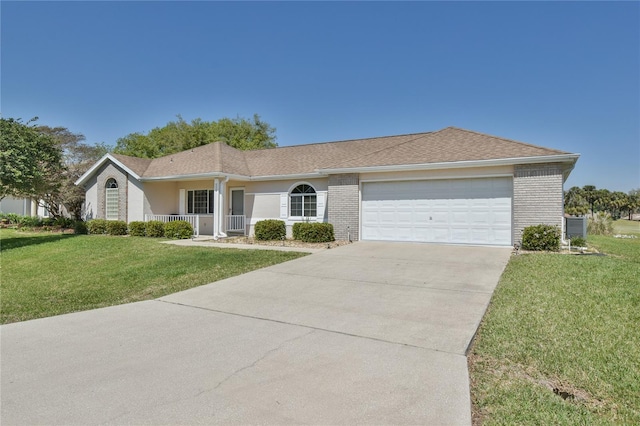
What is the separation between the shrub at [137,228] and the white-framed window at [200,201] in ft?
9.62

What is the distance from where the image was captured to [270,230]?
15.5m

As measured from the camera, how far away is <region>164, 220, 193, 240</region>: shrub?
1673cm

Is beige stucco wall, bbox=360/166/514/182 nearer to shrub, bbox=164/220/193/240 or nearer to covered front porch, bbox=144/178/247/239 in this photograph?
covered front porch, bbox=144/178/247/239

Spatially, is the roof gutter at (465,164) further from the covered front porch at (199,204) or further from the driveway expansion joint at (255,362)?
the driveway expansion joint at (255,362)

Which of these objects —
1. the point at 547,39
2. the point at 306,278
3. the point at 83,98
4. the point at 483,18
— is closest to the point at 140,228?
the point at 83,98

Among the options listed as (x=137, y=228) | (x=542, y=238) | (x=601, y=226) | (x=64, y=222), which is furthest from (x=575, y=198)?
(x=64, y=222)

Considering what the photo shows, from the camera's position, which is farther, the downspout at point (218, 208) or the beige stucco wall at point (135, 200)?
the beige stucco wall at point (135, 200)

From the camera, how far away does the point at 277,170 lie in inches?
694

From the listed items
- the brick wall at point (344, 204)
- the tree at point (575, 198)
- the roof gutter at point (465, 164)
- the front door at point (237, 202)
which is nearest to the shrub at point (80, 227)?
the front door at point (237, 202)

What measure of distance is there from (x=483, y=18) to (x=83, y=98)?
72.1ft

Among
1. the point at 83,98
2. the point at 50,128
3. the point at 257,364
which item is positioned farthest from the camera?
the point at 50,128

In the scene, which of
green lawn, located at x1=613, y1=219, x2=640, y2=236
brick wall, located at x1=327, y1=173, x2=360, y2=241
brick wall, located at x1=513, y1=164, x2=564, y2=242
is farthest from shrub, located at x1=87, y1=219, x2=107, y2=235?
green lawn, located at x1=613, y1=219, x2=640, y2=236

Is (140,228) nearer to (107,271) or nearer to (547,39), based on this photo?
(107,271)

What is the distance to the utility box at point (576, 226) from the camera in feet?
40.9
